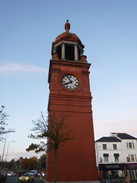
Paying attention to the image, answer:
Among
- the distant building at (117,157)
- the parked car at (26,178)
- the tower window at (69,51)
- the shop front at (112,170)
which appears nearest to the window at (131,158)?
the distant building at (117,157)

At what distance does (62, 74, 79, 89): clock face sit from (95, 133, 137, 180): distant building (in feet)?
65.2

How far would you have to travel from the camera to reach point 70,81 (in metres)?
24.3

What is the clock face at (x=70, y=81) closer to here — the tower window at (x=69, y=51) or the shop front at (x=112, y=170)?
the tower window at (x=69, y=51)

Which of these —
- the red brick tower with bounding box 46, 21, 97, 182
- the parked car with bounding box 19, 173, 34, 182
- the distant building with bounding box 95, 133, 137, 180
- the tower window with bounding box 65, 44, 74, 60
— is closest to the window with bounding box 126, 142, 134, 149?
the distant building with bounding box 95, 133, 137, 180

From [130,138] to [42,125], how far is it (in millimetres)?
29774

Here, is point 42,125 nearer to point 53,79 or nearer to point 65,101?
point 65,101

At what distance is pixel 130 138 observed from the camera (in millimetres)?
39062

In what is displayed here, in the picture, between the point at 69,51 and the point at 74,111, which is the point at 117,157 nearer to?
the point at 74,111

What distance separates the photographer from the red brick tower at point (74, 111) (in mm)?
18203

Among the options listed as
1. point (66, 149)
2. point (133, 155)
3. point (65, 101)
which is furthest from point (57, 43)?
point (133, 155)

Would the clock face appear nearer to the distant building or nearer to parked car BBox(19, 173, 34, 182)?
parked car BBox(19, 173, 34, 182)

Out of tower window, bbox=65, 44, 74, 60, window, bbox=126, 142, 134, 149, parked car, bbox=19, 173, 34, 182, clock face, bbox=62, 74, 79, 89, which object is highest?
tower window, bbox=65, 44, 74, 60

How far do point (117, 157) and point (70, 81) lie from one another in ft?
79.7

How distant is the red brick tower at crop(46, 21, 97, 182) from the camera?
18203 mm
